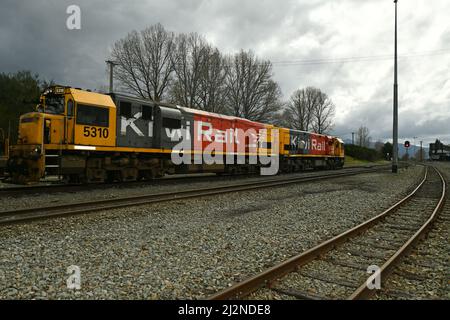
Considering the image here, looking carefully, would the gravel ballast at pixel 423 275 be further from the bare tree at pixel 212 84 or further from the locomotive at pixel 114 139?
the bare tree at pixel 212 84

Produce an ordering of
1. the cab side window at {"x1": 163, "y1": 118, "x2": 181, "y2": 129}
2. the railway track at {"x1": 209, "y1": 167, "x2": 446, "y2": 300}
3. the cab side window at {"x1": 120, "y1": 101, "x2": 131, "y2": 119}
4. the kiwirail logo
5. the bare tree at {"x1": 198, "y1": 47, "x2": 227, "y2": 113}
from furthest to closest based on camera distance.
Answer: the bare tree at {"x1": 198, "y1": 47, "x2": 227, "y2": 113} < the kiwirail logo < the cab side window at {"x1": 163, "y1": 118, "x2": 181, "y2": 129} < the cab side window at {"x1": 120, "y1": 101, "x2": 131, "y2": 119} < the railway track at {"x1": 209, "y1": 167, "x2": 446, "y2": 300}

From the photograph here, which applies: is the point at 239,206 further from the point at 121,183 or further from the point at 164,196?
the point at 121,183

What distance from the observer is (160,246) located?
217 inches

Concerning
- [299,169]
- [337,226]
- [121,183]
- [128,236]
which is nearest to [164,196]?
[121,183]

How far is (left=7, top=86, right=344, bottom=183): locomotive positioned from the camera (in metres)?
11.0

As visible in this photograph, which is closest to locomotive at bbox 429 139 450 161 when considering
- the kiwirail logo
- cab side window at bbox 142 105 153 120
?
the kiwirail logo

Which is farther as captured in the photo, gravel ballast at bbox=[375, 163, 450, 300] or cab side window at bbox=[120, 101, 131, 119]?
cab side window at bbox=[120, 101, 131, 119]

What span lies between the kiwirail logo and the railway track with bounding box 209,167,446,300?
33.5ft

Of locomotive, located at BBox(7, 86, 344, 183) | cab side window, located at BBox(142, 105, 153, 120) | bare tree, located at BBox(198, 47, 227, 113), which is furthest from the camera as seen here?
bare tree, located at BBox(198, 47, 227, 113)

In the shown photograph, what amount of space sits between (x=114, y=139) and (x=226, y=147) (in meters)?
7.16

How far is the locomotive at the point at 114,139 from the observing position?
11031 millimetres

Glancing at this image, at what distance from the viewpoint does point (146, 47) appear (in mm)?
40875

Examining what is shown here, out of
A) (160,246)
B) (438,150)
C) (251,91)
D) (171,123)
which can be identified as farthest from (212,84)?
(438,150)

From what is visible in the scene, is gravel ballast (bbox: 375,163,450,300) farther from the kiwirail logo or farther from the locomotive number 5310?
A: the kiwirail logo
